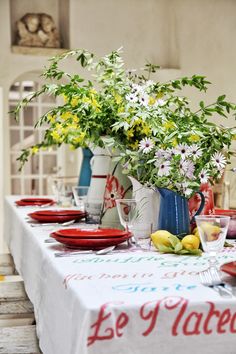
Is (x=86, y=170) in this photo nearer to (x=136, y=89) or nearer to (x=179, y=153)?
(x=136, y=89)

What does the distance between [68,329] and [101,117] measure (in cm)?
93

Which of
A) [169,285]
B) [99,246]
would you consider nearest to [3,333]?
[99,246]

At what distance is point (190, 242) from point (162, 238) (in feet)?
0.26

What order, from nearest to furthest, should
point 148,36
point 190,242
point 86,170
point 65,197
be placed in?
point 190,242 < point 65,197 < point 86,170 < point 148,36

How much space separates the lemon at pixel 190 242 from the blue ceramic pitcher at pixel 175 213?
0.12m

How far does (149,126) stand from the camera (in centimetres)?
172

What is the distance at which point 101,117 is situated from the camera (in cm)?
183

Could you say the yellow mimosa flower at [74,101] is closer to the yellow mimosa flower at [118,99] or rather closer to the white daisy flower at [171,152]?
the yellow mimosa flower at [118,99]

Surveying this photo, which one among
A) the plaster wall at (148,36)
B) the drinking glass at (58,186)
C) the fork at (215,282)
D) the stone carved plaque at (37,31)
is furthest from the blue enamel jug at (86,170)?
the stone carved plaque at (37,31)

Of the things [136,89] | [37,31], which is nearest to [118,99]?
[136,89]

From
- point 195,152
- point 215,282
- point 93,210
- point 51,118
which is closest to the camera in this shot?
point 215,282

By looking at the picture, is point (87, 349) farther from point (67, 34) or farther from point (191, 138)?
point (67, 34)

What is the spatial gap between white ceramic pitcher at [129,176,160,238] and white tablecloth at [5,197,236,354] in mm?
366

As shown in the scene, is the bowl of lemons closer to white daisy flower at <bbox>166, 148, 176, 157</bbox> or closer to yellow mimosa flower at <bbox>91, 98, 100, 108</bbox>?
white daisy flower at <bbox>166, 148, 176, 157</bbox>
